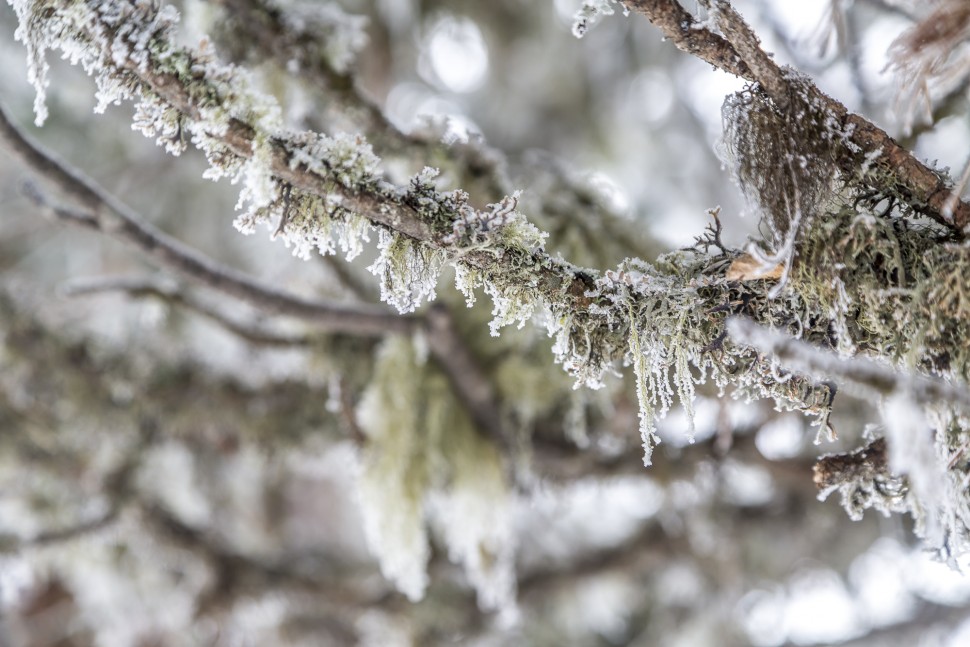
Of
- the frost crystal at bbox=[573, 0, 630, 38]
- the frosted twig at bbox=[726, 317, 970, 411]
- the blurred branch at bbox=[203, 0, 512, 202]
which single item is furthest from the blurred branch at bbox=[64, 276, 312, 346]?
the frosted twig at bbox=[726, 317, 970, 411]

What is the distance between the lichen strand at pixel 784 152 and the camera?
83cm

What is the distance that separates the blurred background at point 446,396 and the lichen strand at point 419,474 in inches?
0.7

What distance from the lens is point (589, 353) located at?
0.92 m

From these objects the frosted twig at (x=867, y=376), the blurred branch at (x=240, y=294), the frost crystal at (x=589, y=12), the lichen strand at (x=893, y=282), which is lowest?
the frosted twig at (x=867, y=376)

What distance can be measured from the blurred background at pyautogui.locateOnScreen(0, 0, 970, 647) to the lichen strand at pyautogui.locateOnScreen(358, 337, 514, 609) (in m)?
0.02

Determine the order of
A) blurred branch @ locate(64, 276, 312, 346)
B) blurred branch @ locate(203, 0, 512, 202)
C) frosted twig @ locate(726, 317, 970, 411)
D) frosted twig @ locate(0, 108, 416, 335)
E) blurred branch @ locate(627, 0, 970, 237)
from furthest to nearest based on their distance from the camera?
1. blurred branch @ locate(64, 276, 312, 346)
2. blurred branch @ locate(203, 0, 512, 202)
3. frosted twig @ locate(0, 108, 416, 335)
4. blurred branch @ locate(627, 0, 970, 237)
5. frosted twig @ locate(726, 317, 970, 411)

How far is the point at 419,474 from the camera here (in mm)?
1621

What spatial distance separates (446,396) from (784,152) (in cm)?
101

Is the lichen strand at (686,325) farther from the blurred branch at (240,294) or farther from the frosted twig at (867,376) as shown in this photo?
the blurred branch at (240,294)

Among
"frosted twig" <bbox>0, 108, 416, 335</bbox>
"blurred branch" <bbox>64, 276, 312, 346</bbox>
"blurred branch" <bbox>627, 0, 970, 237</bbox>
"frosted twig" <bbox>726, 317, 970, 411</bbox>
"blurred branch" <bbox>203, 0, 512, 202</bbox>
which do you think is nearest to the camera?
"frosted twig" <bbox>726, 317, 970, 411</bbox>

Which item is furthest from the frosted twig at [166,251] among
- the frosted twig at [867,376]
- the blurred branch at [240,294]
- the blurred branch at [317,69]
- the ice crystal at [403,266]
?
the frosted twig at [867,376]

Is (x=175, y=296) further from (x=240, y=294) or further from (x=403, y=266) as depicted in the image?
(x=403, y=266)

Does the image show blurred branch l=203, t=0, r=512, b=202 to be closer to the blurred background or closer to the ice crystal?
the blurred background

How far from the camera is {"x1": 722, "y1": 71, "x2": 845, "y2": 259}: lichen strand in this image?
0.83m
